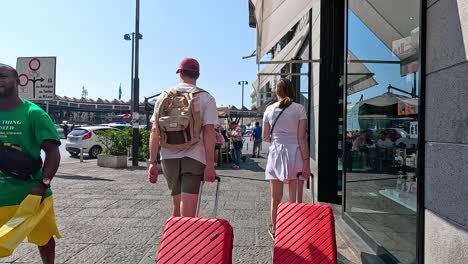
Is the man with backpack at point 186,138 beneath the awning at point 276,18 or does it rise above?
beneath

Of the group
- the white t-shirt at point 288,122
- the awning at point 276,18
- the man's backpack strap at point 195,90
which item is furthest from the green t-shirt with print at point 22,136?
the awning at point 276,18

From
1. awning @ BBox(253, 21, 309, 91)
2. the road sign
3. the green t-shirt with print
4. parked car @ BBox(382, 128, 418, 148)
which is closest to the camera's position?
the green t-shirt with print

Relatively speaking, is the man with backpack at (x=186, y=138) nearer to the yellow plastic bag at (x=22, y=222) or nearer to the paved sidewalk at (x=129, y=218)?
the yellow plastic bag at (x=22, y=222)

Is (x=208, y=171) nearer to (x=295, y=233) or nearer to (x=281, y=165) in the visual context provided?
(x=295, y=233)

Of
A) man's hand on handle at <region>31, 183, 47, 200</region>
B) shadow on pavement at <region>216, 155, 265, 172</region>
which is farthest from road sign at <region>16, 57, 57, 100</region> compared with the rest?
man's hand on handle at <region>31, 183, 47, 200</region>

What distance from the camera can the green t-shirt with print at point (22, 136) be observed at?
3164mm

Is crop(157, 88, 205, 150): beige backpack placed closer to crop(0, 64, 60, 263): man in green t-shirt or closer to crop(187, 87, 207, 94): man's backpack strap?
crop(187, 87, 207, 94): man's backpack strap

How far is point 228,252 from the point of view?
306 centimetres

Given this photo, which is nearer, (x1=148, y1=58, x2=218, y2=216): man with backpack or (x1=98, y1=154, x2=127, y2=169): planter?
(x1=148, y1=58, x2=218, y2=216): man with backpack

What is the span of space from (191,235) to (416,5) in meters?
2.47

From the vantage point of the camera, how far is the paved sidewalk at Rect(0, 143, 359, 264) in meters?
4.43

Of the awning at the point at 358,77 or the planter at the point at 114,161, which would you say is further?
the planter at the point at 114,161

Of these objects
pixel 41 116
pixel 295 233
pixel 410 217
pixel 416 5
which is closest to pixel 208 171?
pixel 295 233

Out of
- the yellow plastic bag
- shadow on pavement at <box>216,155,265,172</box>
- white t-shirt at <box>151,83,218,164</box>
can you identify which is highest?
white t-shirt at <box>151,83,218,164</box>
